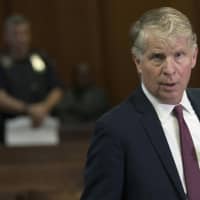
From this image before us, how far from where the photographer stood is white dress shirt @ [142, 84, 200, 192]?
5.59ft

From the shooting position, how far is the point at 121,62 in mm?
5492

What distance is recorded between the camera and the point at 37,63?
15.9ft

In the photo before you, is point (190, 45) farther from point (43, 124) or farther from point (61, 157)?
point (43, 124)

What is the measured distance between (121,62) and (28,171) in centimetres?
169

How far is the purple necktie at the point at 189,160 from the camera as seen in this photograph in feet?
5.47

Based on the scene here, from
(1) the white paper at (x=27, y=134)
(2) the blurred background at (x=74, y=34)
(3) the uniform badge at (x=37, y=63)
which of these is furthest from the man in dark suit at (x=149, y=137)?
(2) the blurred background at (x=74, y=34)

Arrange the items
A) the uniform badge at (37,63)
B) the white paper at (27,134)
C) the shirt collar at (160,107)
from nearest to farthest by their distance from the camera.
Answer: the shirt collar at (160,107) < the white paper at (27,134) < the uniform badge at (37,63)

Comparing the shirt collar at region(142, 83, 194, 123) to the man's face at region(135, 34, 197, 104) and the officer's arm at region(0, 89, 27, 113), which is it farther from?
the officer's arm at region(0, 89, 27, 113)

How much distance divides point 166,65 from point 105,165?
0.27m

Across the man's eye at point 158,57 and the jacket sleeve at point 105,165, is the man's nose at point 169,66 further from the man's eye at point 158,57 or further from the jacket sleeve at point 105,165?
the jacket sleeve at point 105,165

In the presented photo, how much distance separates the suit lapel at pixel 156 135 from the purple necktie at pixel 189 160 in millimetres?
31

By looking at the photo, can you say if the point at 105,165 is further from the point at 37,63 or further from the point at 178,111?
the point at 37,63

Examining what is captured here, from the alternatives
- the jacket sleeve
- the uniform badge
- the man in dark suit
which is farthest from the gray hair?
the uniform badge

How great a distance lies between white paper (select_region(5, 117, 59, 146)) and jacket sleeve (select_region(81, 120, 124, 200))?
2.88 meters
